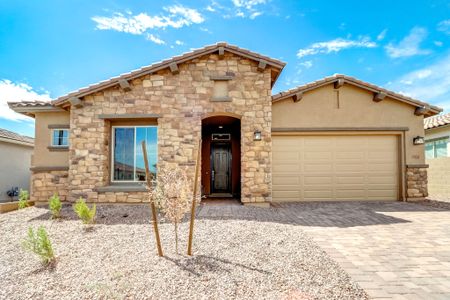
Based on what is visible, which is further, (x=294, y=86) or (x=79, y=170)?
(x=294, y=86)

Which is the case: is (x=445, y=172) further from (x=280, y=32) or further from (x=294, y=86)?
(x=280, y=32)

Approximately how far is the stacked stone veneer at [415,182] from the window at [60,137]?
39.5 ft

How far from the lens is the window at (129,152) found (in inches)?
295

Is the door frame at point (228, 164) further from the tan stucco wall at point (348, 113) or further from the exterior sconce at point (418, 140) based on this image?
the exterior sconce at point (418, 140)

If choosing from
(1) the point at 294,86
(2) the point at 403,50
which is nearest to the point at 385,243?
(1) the point at 294,86

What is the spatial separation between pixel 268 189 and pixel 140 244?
4.19 m

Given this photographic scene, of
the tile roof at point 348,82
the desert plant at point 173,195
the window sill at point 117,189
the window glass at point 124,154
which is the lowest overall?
the window sill at point 117,189

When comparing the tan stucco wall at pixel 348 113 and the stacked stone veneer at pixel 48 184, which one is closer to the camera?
the stacked stone veneer at pixel 48 184

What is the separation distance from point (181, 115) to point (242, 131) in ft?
6.54

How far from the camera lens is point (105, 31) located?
8.11 metres

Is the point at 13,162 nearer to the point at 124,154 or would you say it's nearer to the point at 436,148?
the point at 124,154

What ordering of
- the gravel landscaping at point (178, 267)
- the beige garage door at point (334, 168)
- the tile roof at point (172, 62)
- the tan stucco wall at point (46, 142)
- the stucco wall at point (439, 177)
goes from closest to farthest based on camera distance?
the gravel landscaping at point (178, 267)
the tile roof at point (172, 62)
the tan stucco wall at point (46, 142)
the beige garage door at point (334, 168)
the stucco wall at point (439, 177)

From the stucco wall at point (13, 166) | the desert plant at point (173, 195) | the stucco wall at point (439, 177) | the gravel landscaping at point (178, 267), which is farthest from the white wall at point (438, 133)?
the stucco wall at point (13, 166)

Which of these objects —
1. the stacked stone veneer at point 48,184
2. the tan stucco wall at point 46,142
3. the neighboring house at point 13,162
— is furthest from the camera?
the neighboring house at point 13,162
